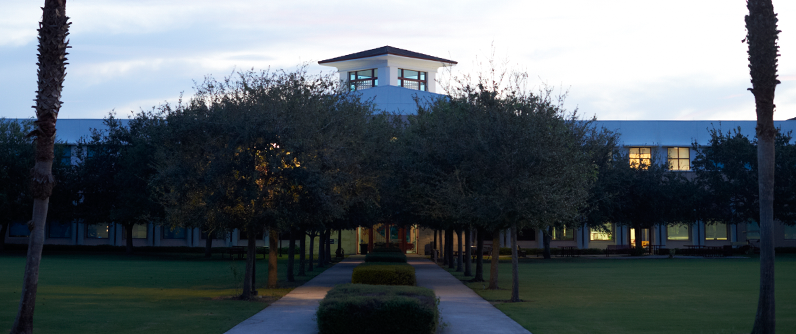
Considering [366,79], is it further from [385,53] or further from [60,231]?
[60,231]

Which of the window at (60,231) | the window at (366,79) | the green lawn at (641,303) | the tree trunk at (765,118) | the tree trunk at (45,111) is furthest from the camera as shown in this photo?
the window at (366,79)

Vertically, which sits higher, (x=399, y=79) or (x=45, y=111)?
(x=399, y=79)

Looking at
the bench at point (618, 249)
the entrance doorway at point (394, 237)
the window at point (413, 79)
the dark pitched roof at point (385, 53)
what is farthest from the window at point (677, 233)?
the window at point (413, 79)

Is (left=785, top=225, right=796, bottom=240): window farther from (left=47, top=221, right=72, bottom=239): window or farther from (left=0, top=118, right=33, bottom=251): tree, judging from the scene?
(left=47, top=221, right=72, bottom=239): window

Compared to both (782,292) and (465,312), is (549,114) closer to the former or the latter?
(465,312)

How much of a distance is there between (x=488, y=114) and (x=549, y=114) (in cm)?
176

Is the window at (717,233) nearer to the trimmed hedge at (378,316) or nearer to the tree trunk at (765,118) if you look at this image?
the tree trunk at (765,118)

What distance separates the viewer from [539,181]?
1867 centimetres

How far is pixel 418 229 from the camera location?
214 feet

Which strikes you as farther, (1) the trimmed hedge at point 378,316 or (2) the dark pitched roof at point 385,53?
(2) the dark pitched roof at point 385,53

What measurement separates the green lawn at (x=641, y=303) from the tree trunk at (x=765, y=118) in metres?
2.08

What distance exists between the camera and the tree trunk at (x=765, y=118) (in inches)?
459

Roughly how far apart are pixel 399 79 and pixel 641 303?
163 feet

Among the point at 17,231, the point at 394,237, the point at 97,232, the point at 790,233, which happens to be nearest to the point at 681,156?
the point at 790,233
